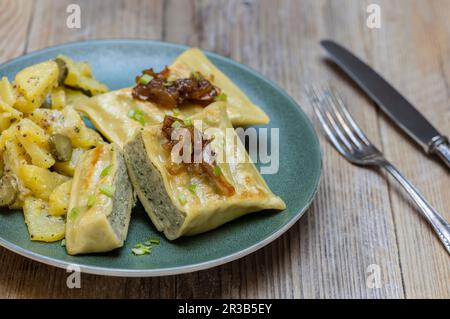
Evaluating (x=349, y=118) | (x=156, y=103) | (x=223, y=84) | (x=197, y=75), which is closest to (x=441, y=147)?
(x=349, y=118)

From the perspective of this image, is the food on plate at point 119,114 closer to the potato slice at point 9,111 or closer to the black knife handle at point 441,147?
the potato slice at point 9,111

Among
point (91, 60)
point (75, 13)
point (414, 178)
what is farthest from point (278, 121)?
point (75, 13)

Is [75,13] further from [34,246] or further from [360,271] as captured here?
[360,271]

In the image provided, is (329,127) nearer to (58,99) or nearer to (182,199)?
(182,199)

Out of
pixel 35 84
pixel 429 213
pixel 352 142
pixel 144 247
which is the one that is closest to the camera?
pixel 144 247

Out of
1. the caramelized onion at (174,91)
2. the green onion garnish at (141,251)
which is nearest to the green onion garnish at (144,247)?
the green onion garnish at (141,251)

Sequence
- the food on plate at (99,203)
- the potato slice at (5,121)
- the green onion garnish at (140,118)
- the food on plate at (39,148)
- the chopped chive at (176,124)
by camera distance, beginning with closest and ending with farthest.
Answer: the food on plate at (99,203) < the food on plate at (39,148) < the chopped chive at (176,124) < the potato slice at (5,121) < the green onion garnish at (140,118)
